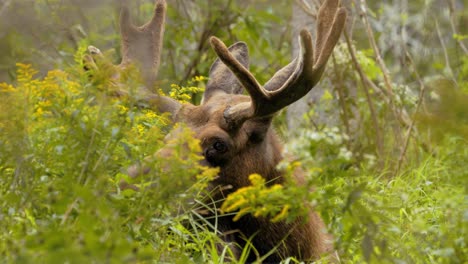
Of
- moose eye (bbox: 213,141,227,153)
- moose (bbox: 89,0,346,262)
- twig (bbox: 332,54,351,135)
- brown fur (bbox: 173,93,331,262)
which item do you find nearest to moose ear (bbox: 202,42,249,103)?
moose (bbox: 89,0,346,262)

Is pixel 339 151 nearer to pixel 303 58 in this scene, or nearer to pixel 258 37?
pixel 303 58

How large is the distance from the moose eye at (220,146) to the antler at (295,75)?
14 cm

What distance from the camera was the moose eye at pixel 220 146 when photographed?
5203 millimetres

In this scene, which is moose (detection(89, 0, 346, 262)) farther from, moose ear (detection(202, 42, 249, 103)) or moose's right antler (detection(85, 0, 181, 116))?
moose's right antler (detection(85, 0, 181, 116))

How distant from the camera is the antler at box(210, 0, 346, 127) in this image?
4.88 m

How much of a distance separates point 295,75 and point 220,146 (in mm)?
577

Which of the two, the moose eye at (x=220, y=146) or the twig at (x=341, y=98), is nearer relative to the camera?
the moose eye at (x=220, y=146)

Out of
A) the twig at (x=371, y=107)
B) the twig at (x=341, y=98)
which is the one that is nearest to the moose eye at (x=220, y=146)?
the twig at (x=371, y=107)

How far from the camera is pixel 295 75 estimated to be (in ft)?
16.8

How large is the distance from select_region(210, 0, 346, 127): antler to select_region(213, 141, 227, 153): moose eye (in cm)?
14

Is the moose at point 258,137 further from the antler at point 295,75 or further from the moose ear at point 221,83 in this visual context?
the moose ear at point 221,83

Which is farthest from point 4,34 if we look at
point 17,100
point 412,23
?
point 412,23

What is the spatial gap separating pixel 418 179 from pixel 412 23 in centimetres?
789

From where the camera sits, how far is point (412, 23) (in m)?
13.8
